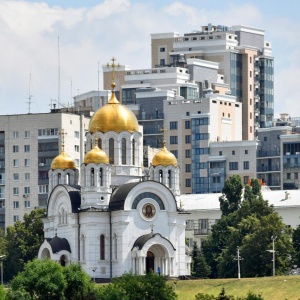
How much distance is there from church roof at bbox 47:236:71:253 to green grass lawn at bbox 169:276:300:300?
11.8m

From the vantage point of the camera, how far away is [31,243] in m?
180

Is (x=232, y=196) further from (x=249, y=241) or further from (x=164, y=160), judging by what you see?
(x=249, y=241)

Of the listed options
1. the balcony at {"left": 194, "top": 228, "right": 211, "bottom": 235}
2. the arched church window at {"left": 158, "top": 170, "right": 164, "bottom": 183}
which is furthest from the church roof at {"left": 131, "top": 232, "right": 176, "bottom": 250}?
the balcony at {"left": 194, "top": 228, "right": 211, "bottom": 235}

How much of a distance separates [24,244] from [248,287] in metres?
36.7

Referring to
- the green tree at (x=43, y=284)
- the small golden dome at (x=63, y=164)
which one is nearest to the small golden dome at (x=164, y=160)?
the small golden dome at (x=63, y=164)

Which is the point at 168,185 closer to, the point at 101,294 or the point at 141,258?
the point at 141,258

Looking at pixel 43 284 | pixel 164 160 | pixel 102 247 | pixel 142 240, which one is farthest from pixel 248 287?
pixel 164 160

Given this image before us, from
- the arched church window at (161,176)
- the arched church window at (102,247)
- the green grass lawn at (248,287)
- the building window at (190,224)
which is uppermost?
the arched church window at (161,176)

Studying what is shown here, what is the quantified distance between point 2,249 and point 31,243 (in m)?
2.56

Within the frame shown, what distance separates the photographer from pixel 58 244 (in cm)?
16212

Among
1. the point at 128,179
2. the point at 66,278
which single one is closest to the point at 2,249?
the point at 128,179

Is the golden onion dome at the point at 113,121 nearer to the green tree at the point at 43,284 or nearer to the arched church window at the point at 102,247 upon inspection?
the arched church window at the point at 102,247

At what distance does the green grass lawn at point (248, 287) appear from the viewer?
14388 cm

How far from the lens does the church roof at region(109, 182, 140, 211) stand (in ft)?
525
